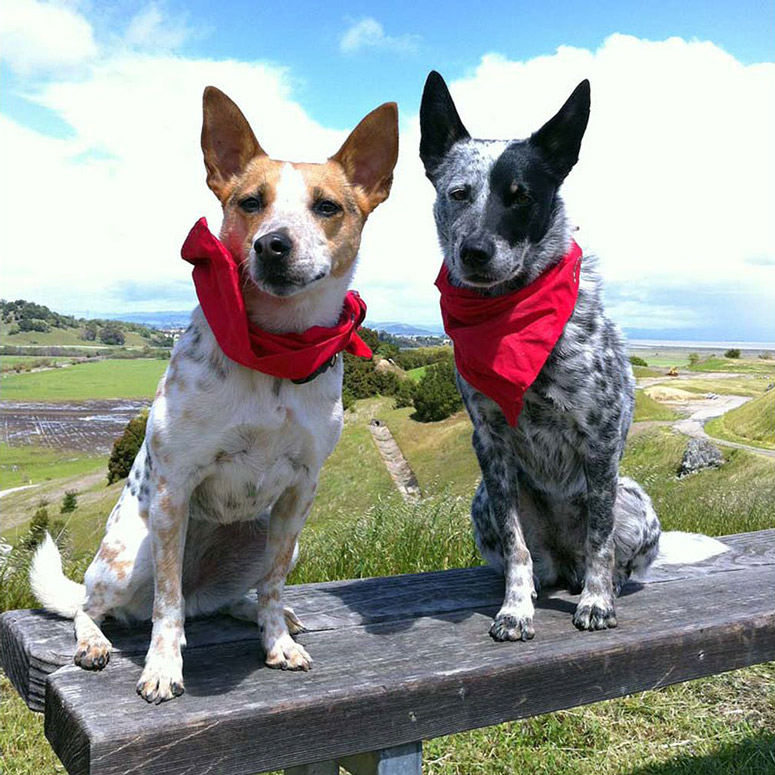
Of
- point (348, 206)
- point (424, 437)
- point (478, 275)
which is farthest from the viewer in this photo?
point (424, 437)

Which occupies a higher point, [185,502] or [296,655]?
[185,502]

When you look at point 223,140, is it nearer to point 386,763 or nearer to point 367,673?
point 367,673

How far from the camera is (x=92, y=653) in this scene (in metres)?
2.54

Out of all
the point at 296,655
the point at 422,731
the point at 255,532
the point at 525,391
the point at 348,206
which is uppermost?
the point at 348,206

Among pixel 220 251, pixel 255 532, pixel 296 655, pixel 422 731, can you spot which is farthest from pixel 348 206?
pixel 422 731

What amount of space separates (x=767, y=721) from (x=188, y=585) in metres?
3.27

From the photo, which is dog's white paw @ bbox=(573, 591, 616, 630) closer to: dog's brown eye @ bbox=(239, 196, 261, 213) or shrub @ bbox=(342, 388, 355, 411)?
dog's brown eye @ bbox=(239, 196, 261, 213)

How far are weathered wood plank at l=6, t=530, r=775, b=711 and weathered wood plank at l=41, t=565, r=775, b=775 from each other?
8 cm

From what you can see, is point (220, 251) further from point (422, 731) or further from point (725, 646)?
point (725, 646)

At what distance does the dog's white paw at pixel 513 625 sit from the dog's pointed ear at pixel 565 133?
5.43 feet

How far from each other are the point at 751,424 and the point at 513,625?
1186 centimetres

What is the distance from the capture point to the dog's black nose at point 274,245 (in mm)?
2289

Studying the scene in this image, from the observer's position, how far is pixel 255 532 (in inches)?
116

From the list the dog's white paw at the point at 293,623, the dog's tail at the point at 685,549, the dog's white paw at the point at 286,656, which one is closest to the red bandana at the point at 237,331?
the dog's white paw at the point at 286,656
